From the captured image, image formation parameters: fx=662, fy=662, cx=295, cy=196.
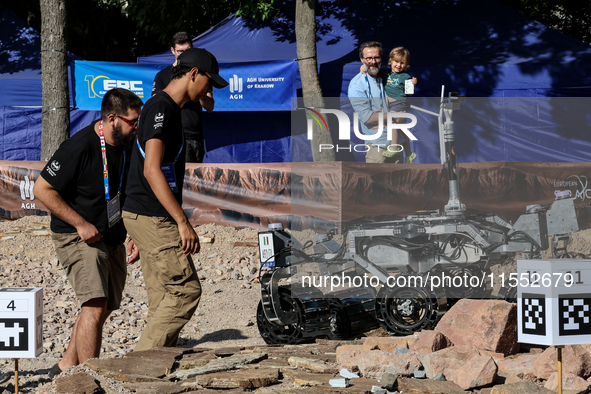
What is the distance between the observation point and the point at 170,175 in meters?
4.03

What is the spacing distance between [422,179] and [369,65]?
1.39 meters

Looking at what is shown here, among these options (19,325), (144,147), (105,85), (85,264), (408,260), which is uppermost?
(105,85)

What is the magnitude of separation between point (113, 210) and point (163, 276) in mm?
605

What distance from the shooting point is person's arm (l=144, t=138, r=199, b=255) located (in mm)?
3822

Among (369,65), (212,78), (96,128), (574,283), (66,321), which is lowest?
(66,321)

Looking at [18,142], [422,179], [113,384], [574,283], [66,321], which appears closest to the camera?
[574,283]

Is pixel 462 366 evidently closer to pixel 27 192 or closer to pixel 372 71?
pixel 372 71

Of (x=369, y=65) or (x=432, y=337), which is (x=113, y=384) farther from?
(x=369, y=65)

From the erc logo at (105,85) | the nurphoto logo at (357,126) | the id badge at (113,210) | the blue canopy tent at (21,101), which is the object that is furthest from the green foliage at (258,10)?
the id badge at (113,210)

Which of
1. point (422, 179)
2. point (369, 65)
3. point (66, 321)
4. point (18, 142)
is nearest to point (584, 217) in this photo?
point (422, 179)

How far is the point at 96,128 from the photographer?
427 centimetres

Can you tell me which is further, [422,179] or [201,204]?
[201,204]

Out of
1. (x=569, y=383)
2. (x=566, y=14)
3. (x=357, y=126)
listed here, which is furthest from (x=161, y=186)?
(x=566, y=14)

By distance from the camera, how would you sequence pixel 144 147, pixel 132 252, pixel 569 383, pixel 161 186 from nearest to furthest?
1. pixel 569 383
2. pixel 161 186
3. pixel 144 147
4. pixel 132 252
